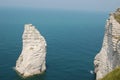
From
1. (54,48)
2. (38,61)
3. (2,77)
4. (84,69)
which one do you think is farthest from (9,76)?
(54,48)

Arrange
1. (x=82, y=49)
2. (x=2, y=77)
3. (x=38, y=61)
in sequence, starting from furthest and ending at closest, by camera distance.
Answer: (x=82, y=49) < (x=38, y=61) < (x=2, y=77)

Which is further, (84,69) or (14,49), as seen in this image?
(14,49)

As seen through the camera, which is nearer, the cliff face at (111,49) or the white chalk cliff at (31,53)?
the cliff face at (111,49)

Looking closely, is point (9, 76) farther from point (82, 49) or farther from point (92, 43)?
point (92, 43)

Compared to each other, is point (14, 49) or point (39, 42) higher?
point (39, 42)

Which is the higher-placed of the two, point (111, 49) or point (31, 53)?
point (111, 49)

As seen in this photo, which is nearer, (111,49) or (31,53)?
(111,49)

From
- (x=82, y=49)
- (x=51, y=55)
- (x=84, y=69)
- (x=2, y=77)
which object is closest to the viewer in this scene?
(x=2, y=77)

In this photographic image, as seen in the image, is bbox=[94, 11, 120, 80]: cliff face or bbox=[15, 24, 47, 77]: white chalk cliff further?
bbox=[15, 24, 47, 77]: white chalk cliff
